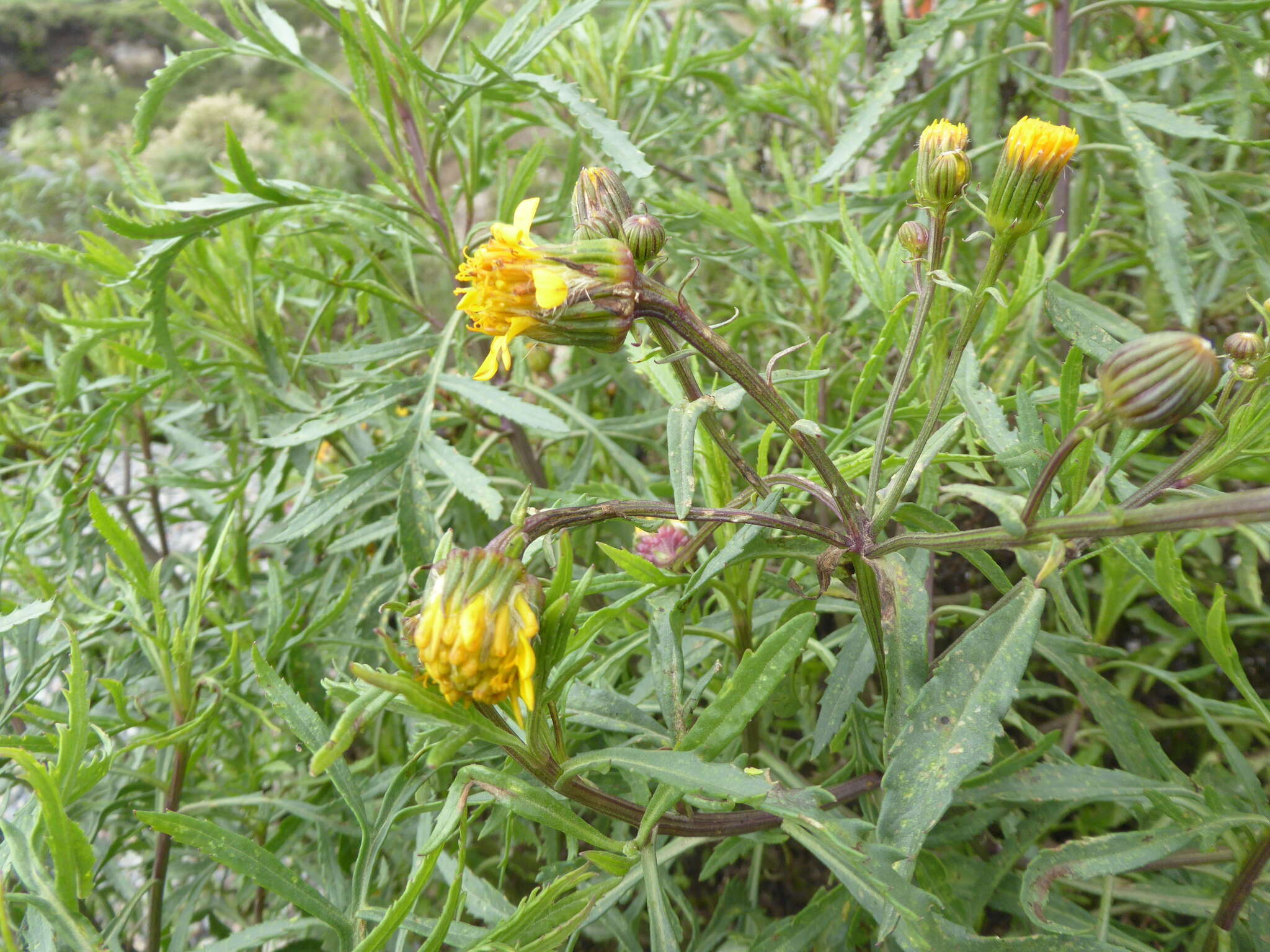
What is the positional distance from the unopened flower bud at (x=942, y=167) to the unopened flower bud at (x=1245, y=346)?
0.20 m

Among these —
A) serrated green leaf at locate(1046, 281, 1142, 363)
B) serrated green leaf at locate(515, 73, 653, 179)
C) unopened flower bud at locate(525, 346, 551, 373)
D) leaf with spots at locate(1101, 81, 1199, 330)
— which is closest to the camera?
serrated green leaf at locate(1046, 281, 1142, 363)

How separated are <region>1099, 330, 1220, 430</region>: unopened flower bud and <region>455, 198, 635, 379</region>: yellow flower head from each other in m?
0.28

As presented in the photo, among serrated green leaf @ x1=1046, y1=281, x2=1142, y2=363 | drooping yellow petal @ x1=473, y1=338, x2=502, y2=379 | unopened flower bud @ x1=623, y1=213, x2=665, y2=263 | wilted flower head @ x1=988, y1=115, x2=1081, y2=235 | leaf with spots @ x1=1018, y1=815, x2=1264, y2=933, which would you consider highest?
unopened flower bud @ x1=623, y1=213, x2=665, y2=263

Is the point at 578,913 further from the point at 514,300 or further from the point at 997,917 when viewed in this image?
the point at 997,917

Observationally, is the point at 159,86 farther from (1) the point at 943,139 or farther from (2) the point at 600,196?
(1) the point at 943,139

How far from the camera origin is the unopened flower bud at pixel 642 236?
53cm

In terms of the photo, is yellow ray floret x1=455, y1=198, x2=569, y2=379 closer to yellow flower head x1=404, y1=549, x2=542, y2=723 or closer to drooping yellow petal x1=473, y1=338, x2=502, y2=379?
drooping yellow petal x1=473, y1=338, x2=502, y2=379

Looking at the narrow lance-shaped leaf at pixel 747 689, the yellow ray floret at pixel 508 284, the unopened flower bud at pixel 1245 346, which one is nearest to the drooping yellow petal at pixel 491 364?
the yellow ray floret at pixel 508 284

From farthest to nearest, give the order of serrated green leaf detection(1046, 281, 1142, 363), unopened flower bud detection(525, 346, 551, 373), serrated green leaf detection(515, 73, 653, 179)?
unopened flower bud detection(525, 346, 551, 373)
serrated green leaf detection(515, 73, 653, 179)
serrated green leaf detection(1046, 281, 1142, 363)

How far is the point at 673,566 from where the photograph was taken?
25.4 inches

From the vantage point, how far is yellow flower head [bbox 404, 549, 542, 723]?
0.46 m

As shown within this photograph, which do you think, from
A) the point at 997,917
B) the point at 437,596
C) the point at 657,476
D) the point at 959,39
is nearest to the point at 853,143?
the point at 657,476

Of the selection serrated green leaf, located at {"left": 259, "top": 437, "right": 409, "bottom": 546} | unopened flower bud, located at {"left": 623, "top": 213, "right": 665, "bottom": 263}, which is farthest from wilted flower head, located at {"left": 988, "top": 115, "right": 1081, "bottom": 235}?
serrated green leaf, located at {"left": 259, "top": 437, "right": 409, "bottom": 546}

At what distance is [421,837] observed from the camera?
680 mm
